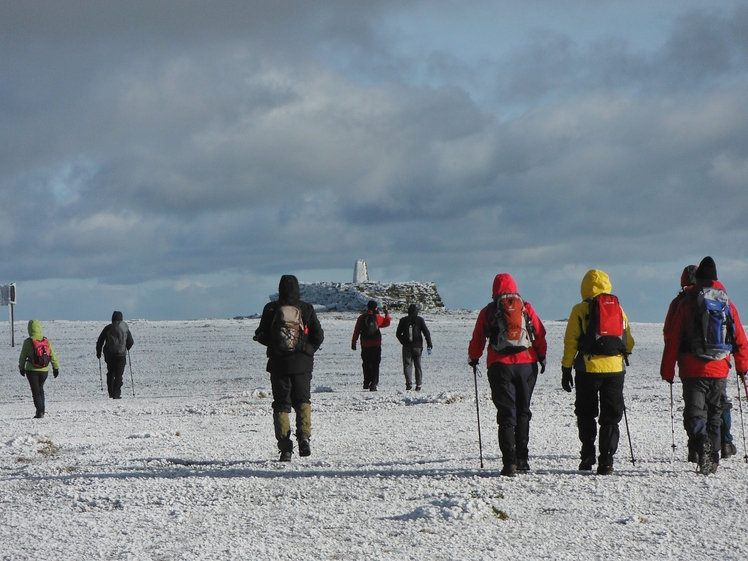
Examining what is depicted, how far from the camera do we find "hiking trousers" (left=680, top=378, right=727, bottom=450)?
7.71 metres

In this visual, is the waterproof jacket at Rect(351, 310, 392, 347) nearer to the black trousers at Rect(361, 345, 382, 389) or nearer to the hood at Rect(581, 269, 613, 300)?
the black trousers at Rect(361, 345, 382, 389)

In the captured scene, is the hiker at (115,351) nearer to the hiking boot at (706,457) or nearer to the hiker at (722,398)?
the hiker at (722,398)

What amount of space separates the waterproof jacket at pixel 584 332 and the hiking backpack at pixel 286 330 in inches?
116

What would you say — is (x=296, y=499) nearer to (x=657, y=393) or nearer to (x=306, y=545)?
(x=306, y=545)

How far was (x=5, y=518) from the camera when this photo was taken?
7.00m

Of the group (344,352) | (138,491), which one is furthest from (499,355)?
(344,352)

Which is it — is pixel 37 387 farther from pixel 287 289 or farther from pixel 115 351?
pixel 287 289

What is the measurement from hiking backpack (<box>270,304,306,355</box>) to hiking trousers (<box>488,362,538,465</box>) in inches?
88.4

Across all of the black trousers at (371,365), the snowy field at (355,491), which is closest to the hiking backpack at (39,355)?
the snowy field at (355,491)

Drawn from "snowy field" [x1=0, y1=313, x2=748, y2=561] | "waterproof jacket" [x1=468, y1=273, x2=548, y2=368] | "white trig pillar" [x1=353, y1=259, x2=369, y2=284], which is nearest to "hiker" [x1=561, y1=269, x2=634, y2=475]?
"waterproof jacket" [x1=468, y1=273, x2=548, y2=368]

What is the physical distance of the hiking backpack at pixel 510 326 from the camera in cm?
761

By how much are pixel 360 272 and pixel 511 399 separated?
63.9 metres

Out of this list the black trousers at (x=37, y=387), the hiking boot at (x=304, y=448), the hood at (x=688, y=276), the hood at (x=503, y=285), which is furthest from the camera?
the black trousers at (x=37, y=387)

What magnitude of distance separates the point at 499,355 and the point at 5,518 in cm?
477
